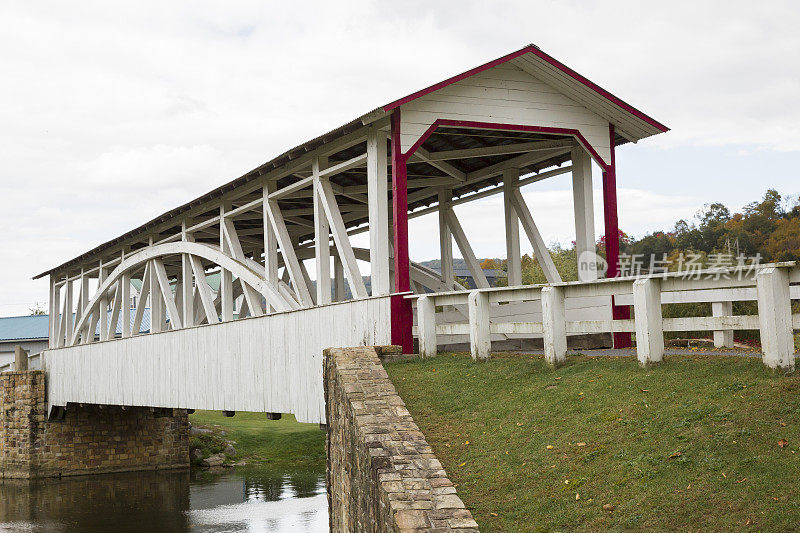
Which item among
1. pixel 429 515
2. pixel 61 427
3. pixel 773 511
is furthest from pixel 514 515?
pixel 61 427

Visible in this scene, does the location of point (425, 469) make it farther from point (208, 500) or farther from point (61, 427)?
point (61, 427)

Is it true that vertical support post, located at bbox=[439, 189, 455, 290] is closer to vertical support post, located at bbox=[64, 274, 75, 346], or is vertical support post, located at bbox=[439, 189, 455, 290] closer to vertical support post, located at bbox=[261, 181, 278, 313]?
vertical support post, located at bbox=[261, 181, 278, 313]

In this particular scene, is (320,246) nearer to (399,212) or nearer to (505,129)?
(399,212)

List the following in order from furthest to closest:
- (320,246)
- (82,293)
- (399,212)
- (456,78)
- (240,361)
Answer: (82,293) → (240,361) → (320,246) → (456,78) → (399,212)

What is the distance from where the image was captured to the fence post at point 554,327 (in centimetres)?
940

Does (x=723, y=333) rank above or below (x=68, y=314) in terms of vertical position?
below

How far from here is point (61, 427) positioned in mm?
26953

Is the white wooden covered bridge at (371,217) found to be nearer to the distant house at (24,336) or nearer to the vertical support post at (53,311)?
the vertical support post at (53,311)

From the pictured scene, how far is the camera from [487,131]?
47.1 feet

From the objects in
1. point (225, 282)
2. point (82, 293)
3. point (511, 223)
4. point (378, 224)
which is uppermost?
point (511, 223)

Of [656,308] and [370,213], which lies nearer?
[656,308]

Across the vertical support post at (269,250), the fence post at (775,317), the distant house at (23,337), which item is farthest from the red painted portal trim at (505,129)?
the distant house at (23,337)

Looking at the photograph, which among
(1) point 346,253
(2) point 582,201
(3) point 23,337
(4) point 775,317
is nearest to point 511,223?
(2) point 582,201

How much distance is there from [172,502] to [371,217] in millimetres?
12696
